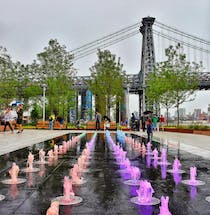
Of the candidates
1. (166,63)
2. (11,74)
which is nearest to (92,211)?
(166,63)

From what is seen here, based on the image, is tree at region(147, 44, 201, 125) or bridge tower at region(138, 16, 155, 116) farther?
bridge tower at region(138, 16, 155, 116)

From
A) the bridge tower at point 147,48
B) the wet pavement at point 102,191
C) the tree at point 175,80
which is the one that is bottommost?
the wet pavement at point 102,191

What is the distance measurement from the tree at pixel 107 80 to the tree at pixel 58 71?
10.3 feet

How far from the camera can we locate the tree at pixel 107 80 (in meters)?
36.9

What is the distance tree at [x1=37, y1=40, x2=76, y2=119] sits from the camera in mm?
39031

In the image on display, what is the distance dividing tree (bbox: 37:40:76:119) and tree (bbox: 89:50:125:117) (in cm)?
313

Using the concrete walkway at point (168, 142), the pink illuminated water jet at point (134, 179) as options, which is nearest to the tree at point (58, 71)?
the concrete walkway at point (168, 142)

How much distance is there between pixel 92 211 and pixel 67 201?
1.90ft

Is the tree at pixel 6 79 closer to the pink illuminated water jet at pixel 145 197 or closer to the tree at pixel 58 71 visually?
the tree at pixel 58 71

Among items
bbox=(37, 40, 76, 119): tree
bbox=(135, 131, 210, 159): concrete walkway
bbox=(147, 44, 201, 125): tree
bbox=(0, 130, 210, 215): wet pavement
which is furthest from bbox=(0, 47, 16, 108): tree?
bbox=(0, 130, 210, 215): wet pavement

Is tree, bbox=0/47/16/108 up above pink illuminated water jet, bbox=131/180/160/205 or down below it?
above

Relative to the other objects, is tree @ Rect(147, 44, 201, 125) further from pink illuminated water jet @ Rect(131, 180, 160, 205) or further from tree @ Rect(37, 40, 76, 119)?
pink illuminated water jet @ Rect(131, 180, 160, 205)

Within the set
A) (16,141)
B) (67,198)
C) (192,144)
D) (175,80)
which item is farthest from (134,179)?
(175,80)

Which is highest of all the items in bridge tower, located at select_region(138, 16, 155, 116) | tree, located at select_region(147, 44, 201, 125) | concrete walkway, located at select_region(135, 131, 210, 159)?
bridge tower, located at select_region(138, 16, 155, 116)
